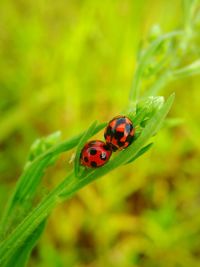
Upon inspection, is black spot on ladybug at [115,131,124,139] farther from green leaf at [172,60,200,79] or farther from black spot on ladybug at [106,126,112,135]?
green leaf at [172,60,200,79]

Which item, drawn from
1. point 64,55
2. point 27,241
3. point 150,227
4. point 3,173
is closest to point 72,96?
point 64,55

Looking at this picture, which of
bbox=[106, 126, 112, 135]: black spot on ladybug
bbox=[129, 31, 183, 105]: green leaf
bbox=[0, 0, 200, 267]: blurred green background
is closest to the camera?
bbox=[106, 126, 112, 135]: black spot on ladybug

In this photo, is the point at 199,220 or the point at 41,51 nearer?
the point at 199,220

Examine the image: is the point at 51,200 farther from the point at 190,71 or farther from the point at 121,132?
the point at 190,71

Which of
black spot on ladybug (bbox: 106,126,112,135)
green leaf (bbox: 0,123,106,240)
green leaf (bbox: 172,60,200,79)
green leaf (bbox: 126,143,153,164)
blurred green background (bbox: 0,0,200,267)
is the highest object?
blurred green background (bbox: 0,0,200,267)

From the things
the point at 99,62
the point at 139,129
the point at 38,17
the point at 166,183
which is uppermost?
the point at 38,17

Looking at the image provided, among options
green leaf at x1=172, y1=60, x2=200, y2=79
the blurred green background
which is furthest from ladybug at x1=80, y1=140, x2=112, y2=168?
the blurred green background

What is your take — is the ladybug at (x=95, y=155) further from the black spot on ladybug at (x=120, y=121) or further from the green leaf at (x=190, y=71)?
the green leaf at (x=190, y=71)

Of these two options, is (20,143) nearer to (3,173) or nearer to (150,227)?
(3,173)
